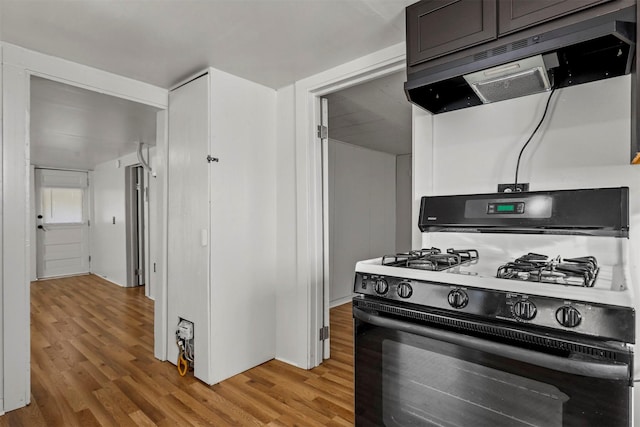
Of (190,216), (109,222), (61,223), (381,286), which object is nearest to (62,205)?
(61,223)

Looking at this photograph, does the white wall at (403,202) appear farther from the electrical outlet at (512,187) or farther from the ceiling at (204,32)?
the electrical outlet at (512,187)

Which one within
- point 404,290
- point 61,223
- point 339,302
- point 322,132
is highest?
point 322,132

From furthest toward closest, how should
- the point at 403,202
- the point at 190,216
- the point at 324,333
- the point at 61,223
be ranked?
the point at 61,223 < the point at 403,202 < the point at 324,333 < the point at 190,216

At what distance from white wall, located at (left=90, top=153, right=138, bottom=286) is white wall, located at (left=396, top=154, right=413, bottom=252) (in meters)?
4.10

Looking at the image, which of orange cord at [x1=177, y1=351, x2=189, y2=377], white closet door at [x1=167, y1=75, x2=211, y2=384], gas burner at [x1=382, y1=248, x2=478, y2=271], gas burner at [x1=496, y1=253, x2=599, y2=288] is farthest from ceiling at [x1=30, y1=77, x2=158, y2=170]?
gas burner at [x1=496, y1=253, x2=599, y2=288]

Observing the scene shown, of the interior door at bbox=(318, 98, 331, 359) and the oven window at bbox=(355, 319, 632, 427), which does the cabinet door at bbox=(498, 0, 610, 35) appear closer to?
the oven window at bbox=(355, 319, 632, 427)

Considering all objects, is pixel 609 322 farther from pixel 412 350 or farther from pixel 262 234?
pixel 262 234

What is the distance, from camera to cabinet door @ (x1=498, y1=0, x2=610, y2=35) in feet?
3.94

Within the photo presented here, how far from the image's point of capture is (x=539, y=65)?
1.32 metres

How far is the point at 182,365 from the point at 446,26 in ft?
8.85

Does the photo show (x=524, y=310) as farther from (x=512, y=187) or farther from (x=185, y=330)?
(x=185, y=330)

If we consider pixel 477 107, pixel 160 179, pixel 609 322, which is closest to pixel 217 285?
pixel 160 179

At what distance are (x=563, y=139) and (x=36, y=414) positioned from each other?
10.2 ft

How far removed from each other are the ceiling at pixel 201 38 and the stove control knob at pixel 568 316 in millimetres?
1477
